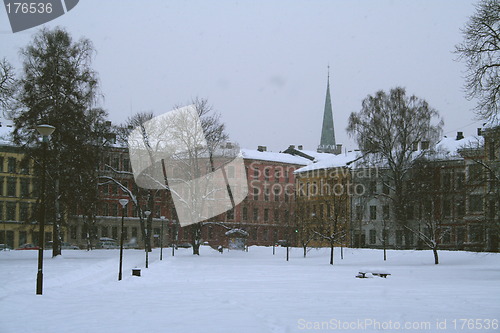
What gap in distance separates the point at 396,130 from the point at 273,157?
43967 mm

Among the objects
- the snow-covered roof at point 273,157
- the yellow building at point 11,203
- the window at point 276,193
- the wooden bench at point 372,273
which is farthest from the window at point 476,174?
the window at point 276,193

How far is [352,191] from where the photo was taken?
233 feet

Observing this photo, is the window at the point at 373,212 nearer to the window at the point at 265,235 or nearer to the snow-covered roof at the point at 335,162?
the snow-covered roof at the point at 335,162

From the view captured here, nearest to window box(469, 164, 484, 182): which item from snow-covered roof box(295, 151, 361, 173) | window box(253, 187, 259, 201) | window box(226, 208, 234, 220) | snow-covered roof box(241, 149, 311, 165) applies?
snow-covered roof box(295, 151, 361, 173)

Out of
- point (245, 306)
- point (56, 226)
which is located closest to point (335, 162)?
point (56, 226)

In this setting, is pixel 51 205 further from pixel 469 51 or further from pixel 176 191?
pixel 469 51

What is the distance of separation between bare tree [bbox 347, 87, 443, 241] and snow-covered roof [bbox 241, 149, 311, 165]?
39.9 meters

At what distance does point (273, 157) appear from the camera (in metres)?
98.8

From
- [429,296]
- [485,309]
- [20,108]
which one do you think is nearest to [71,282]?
[429,296]

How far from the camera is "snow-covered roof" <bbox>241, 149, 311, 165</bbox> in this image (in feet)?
318

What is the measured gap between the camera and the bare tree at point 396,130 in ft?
180

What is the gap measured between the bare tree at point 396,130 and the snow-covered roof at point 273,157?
39.9 m

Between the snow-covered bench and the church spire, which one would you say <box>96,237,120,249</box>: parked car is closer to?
the snow-covered bench

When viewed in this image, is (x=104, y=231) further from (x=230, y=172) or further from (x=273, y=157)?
(x=273, y=157)
